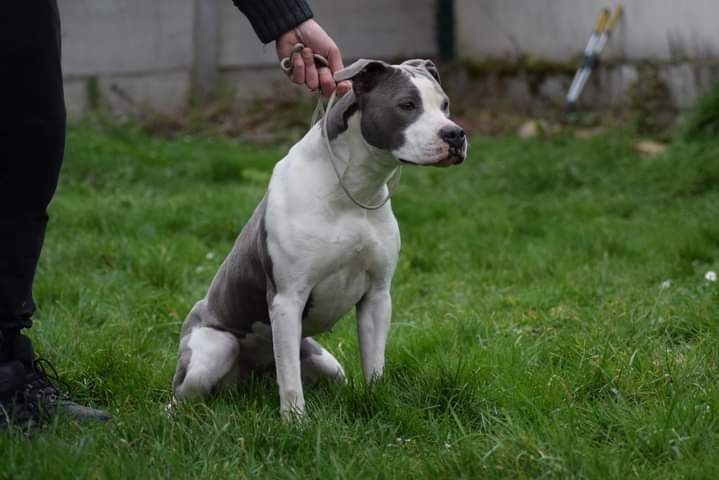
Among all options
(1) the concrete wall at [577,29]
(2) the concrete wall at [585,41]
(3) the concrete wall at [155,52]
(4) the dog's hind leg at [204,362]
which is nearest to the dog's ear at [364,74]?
(4) the dog's hind leg at [204,362]

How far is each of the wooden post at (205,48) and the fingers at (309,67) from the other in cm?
713

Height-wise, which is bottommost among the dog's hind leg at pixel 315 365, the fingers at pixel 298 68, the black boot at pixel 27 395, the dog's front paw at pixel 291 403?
the dog's hind leg at pixel 315 365

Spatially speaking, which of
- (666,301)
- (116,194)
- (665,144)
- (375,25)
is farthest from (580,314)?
(375,25)

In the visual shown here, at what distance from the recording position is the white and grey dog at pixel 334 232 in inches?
108

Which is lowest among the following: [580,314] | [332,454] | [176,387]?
[580,314]

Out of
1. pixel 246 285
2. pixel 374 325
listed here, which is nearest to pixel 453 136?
pixel 374 325

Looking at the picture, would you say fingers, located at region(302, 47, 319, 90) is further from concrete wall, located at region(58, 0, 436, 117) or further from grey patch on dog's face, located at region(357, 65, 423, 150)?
concrete wall, located at region(58, 0, 436, 117)

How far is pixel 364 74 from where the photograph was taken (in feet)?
9.18

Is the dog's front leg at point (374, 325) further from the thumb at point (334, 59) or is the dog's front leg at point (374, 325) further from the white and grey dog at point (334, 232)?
the thumb at point (334, 59)

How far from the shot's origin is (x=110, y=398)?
319 centimetres

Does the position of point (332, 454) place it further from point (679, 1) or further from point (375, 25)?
point (375, 25)

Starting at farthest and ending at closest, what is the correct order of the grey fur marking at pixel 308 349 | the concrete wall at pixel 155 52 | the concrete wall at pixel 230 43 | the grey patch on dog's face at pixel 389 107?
the concrete wall at pixel 155 52
the concrete wall at pixel 230 43
the grey fur marking at pixel 308 349
the grey patch on dog's face at pixel 389 107

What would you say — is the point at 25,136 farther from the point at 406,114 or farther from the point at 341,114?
the point at 406,114

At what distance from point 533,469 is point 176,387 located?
3.90ft
